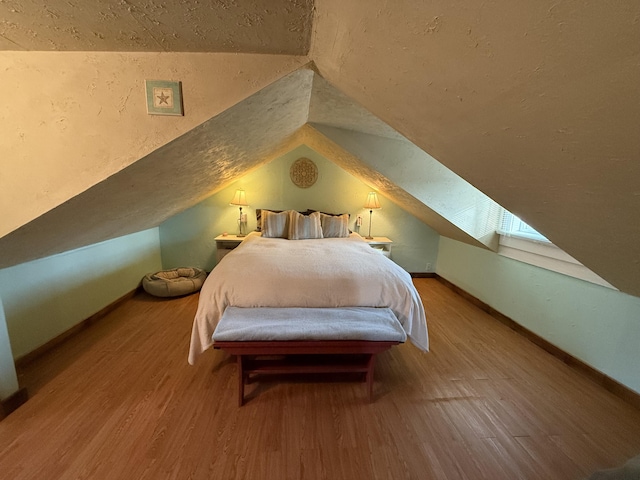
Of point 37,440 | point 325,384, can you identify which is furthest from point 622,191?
point 37,440

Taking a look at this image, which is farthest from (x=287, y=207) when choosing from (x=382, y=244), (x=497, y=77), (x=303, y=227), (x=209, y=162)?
(x=497, y=77)

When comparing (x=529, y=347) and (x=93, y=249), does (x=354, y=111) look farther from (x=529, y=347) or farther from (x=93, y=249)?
(x=93, y=249)

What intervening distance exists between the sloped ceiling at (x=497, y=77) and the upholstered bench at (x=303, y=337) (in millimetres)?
993

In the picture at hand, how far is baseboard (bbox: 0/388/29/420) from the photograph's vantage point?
1.42 meters

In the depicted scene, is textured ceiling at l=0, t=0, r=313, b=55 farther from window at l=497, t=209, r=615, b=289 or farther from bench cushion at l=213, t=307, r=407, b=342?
window at l=497, t=209, r=615, b=289

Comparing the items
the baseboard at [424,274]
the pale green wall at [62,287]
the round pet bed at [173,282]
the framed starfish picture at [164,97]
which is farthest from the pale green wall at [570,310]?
the pale green wall at [62,287]

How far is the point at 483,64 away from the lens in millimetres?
672

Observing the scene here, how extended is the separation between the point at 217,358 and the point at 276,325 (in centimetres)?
79

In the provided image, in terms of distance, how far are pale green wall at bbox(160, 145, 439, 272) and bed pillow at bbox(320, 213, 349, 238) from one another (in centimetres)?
43

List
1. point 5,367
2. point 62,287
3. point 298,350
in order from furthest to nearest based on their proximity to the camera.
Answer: point 62,287 → point 298,350 → point 5,367

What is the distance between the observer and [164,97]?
1.19m

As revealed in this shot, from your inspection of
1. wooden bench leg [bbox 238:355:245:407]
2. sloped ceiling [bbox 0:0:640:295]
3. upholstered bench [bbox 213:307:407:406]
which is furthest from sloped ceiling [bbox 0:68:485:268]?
wooden bench leg [bbox 238:355:245:407]

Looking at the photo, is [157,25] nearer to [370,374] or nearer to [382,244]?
[370,374]

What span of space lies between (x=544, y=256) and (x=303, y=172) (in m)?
2.85
